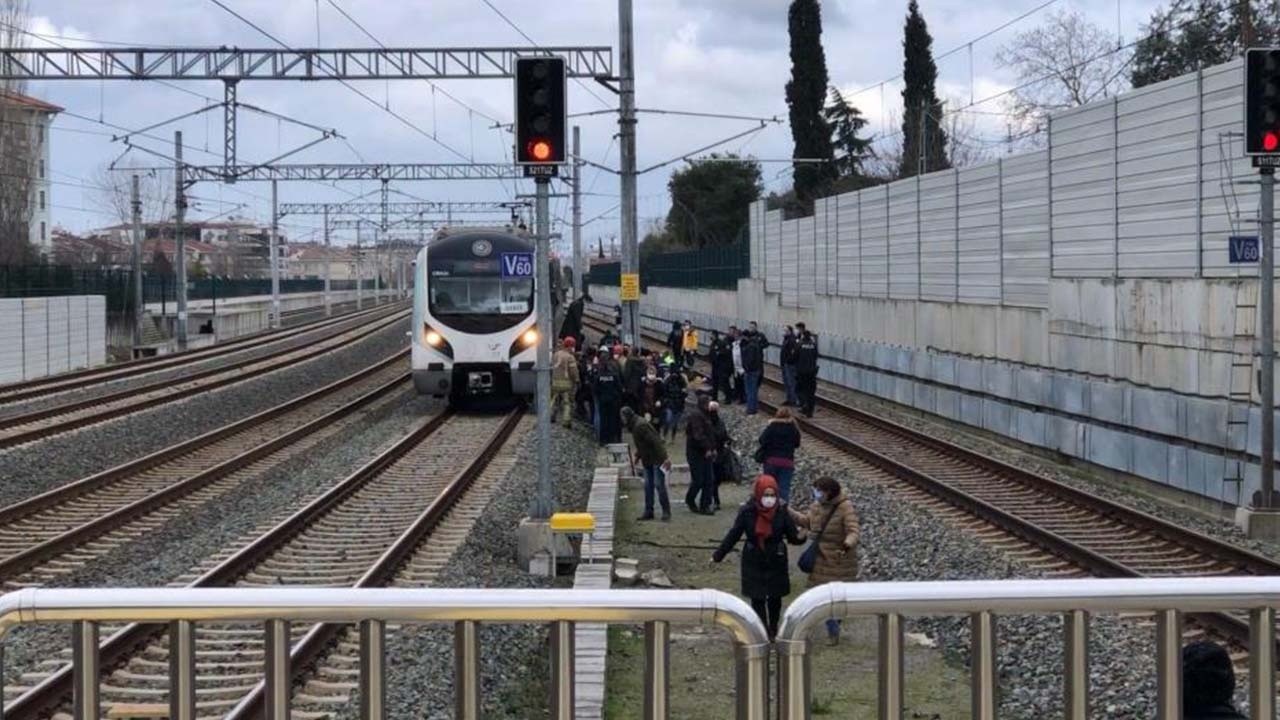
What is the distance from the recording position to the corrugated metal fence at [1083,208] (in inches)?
809

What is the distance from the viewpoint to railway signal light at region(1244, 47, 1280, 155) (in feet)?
50.6

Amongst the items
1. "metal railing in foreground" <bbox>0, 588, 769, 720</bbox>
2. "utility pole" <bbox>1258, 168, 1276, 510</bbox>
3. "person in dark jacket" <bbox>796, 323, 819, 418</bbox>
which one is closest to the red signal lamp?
"utility pole" <bbox>1258, 168, 1276, 510</bbox>

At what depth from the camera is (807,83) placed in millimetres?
71062

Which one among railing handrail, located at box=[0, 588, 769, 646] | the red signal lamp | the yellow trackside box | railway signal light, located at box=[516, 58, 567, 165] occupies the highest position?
railway signal light, located at box=[516, 58, 567, 165]

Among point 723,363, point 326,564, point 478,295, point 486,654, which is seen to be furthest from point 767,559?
point 723,363

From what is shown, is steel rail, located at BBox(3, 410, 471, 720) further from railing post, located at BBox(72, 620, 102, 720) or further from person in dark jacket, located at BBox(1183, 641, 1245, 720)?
person in dark jacket, located at BBox(1183, 641, 1245, 720)

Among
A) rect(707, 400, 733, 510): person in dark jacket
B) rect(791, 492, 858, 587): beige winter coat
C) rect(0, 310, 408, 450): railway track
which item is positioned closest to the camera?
rect(791, 492, 858, 587): beige winter coat

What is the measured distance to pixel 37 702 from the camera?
833cm

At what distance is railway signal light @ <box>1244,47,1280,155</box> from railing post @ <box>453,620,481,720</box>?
12.9 metres

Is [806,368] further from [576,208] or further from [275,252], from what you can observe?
[275,252]

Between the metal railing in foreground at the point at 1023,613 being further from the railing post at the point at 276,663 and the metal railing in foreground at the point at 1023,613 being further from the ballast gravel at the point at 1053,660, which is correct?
the railing post at the point at 276,663

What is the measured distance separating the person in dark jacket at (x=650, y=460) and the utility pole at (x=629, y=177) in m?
9.76

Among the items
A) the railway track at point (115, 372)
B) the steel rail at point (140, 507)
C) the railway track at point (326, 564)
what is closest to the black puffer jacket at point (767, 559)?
the railway track at point (326, 564)

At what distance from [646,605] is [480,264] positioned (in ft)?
87.2
